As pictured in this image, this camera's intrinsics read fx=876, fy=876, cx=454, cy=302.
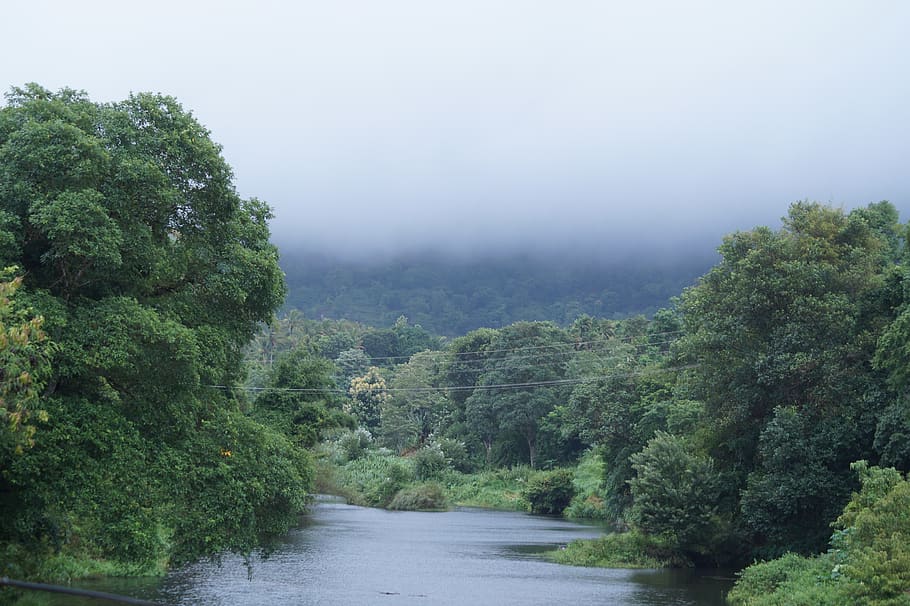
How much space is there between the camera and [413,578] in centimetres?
3756

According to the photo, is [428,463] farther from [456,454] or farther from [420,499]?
[420,499]

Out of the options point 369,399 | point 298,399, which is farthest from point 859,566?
point 369,399

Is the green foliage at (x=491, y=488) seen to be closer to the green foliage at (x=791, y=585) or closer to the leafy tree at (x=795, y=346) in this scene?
the leafy tree at (x=795, y=346)

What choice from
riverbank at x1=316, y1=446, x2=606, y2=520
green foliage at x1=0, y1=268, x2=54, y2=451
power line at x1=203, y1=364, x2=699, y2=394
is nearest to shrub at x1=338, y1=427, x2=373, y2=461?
riverbank at x1=316, y1=446, x2=606, y2=520

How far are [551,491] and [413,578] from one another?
40646 millimetres

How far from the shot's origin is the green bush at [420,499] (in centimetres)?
8081

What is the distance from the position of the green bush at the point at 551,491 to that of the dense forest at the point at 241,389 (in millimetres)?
14771

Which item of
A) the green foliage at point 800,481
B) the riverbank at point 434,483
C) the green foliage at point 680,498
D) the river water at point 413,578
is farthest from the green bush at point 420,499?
the green foliage at point 800,481

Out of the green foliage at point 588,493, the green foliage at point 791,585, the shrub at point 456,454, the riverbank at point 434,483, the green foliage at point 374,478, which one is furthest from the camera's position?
the shrub at point 456,454

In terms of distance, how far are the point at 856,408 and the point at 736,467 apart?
288 inches

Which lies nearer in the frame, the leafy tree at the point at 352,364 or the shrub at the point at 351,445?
the shrub at the point at 351,445

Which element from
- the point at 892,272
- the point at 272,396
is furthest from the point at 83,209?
the point at 892,272

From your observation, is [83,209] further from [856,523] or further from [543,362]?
[543,362]

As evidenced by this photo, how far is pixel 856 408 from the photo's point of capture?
A: 35688 mm
